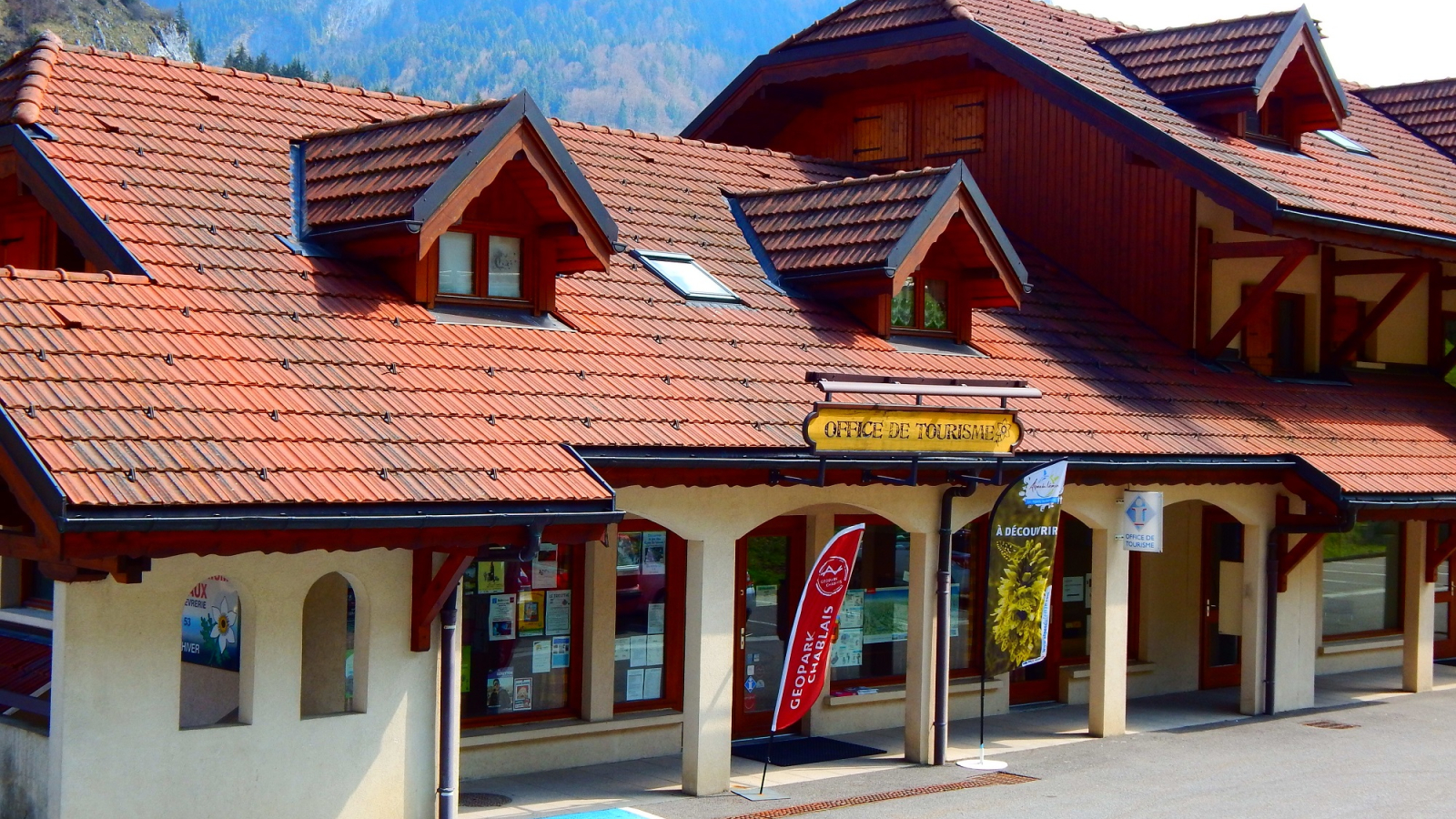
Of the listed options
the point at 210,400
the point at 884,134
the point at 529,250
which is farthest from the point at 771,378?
the point at 884,134

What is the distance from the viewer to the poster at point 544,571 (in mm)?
14383

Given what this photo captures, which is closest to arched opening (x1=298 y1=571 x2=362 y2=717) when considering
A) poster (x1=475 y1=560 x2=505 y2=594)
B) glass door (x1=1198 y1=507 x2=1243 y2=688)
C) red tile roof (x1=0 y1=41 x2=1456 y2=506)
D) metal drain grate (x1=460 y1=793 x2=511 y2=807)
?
metal drain grate (x1=460 y1=793 x2=511 y2=807)

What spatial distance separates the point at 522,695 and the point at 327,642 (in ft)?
7.85

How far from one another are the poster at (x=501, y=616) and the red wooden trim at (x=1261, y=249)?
9.40 m

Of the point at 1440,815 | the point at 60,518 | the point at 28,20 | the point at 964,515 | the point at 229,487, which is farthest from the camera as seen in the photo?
the point at 28,20

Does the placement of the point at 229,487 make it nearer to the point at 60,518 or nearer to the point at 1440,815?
the point at 60,518

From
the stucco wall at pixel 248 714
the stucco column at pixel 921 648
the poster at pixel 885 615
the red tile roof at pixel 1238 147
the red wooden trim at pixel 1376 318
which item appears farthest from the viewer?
the red wooden trim at pixel 1376 318

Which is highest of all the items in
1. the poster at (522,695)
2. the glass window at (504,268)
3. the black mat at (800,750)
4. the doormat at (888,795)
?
the glass window at (504,268)

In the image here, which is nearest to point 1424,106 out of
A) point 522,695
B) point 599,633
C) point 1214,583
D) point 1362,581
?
point 1362,581

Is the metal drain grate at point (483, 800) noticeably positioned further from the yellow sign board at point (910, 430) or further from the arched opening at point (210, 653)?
the yellow sign board at point (910, 430)

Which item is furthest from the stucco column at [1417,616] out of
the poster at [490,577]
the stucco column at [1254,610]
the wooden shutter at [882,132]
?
the poster at [490,577]

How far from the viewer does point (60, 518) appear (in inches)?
336

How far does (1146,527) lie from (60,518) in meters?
10.6

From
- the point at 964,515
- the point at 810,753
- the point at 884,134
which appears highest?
the point at 884,134
